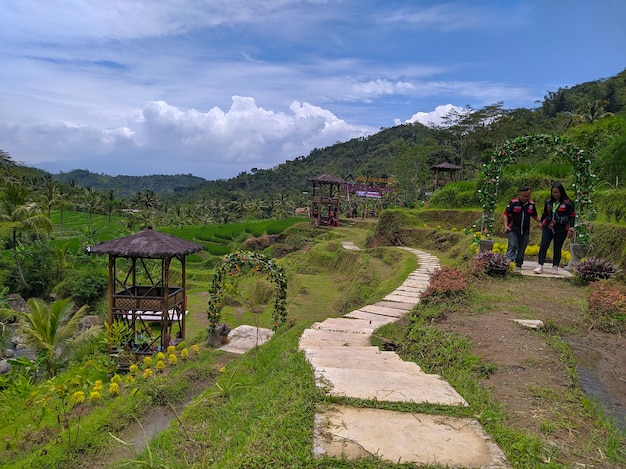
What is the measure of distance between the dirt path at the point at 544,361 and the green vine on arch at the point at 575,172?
270cm

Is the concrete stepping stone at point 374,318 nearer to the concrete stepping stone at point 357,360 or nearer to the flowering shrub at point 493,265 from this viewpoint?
the concrete stepping stone at point 357,360

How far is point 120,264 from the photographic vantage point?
93.2ft

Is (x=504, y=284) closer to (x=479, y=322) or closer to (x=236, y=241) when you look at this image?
(x=479, y=322)

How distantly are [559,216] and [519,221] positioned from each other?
0.65m

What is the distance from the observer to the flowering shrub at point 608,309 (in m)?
4.83

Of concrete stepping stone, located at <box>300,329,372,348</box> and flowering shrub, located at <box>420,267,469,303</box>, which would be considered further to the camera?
flowering shrub, located at <box>420,267,469,303</box>

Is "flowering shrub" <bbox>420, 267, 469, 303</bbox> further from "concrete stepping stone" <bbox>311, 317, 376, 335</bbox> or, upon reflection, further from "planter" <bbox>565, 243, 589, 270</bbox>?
"planter" <bbox>565, 243, 589, 270</bbox>

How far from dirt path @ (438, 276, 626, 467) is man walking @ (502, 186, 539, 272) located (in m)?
1.86

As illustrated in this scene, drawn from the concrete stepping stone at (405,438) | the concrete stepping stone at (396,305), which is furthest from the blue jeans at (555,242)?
the concrete stepping stone at (405,438)

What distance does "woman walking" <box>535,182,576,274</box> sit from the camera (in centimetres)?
761

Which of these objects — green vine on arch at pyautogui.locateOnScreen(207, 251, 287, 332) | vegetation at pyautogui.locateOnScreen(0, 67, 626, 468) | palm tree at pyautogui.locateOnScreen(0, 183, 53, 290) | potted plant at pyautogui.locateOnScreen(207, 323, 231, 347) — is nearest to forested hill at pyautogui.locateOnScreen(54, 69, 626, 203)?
vegetation at pyautogui.locateOnScreen(0, 67, 626, 468)

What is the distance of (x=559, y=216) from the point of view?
7.65m

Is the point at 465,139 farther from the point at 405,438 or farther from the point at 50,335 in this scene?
the point at 405,438

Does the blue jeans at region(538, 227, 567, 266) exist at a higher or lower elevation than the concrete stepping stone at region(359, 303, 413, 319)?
higher
